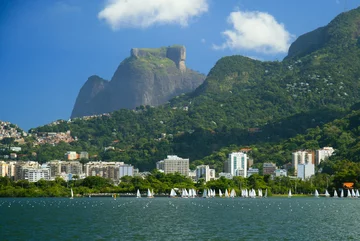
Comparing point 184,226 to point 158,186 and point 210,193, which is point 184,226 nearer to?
point 210,193

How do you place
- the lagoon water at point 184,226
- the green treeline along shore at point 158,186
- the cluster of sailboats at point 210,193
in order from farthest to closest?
the green treeline along shore at point 158,186, the cluster of sailboats at point 210,193, the lagoon water at point 184,226

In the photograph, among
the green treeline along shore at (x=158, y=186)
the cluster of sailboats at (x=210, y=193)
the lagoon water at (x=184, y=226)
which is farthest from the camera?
the green treeline along shore at (x=158, y=186)

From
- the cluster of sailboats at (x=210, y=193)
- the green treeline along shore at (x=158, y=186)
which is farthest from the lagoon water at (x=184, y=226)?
the green treeline along shore at (x=158, y=186)

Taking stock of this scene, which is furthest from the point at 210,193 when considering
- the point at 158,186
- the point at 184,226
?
the point at 184,226

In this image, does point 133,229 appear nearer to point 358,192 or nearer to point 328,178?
point 358,192

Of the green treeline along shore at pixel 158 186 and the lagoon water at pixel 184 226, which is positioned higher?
the green treeline along shore at pixel 158 186

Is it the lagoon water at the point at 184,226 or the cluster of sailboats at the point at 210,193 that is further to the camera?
the cluster of sailboats at the point at 210,193

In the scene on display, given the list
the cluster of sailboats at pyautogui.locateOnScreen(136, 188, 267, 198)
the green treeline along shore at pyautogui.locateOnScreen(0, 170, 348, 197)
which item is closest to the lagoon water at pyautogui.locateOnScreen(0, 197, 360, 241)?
the cluster of sailboats at pyautogui.locateOnScreen(136, 188, 267, 198)

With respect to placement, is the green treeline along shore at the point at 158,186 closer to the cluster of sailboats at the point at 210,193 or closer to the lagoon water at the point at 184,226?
the cluster of sailboats at the point at 210,193

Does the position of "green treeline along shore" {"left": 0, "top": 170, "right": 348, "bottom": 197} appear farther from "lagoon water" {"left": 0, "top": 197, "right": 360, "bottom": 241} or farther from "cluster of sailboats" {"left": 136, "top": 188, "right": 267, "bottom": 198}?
"lagoon water" {"left": 0, "top": 197, "right": 360, "bottom": 241}
